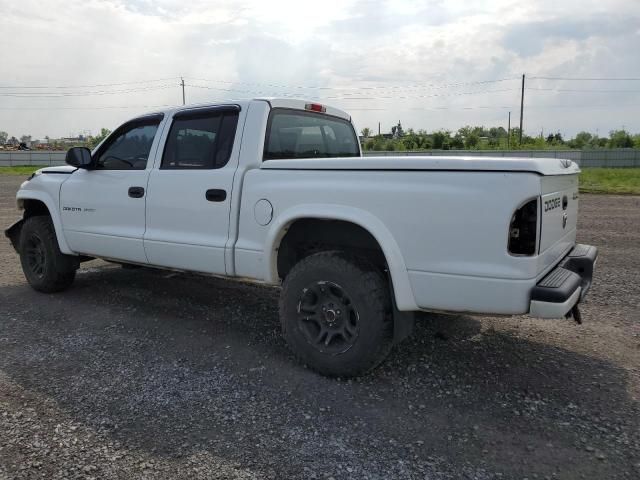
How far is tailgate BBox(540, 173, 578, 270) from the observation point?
120 inches

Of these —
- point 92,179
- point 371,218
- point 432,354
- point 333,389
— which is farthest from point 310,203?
point 92,179

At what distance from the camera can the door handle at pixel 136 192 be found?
4688mm

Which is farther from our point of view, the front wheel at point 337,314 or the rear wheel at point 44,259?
the rear wheel at point 44,259

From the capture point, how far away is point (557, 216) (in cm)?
338

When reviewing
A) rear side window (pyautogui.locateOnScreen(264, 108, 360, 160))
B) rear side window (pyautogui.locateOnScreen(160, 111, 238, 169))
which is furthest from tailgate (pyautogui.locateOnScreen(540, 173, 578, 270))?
rear side window (pyautogui.locateOnScreen(160, 111, 238, 169))

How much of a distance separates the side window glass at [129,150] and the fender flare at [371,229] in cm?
178

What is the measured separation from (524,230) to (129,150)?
3.66 meters

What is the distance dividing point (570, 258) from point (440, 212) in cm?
133

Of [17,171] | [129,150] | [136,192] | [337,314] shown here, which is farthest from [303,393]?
[17,171]

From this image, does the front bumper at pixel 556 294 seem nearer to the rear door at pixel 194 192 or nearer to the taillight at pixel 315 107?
the rear door at pixel 194 192

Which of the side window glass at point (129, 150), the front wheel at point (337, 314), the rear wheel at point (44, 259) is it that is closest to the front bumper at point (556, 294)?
the front wheel at point (337, 314)

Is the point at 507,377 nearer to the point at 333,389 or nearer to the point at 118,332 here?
the point at 333,389

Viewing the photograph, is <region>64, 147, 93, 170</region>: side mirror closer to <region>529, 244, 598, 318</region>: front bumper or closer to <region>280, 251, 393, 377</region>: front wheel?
<region>280, 251, 393, 377</region>: front wheel

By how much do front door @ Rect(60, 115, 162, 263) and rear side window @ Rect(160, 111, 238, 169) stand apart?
22cm
